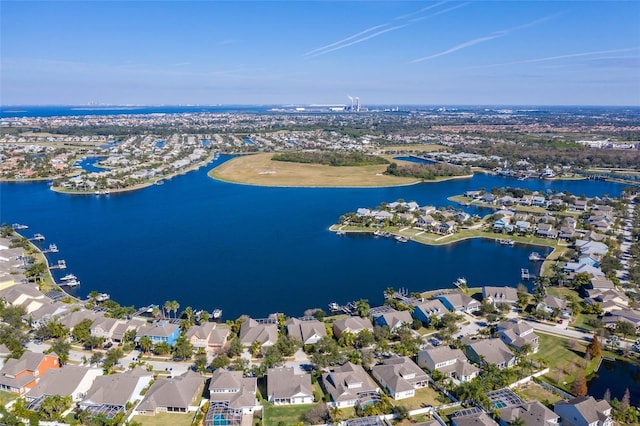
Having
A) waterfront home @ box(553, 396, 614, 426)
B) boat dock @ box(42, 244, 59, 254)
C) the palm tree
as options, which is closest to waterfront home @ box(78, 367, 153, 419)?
the palm tree

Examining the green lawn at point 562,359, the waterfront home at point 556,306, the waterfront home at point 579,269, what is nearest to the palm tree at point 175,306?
the green lawn at point 562,359

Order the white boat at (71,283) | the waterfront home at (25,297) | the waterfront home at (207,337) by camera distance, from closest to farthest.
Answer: the waterfront home at (207,337) < the waterfront home at (25,297) < the white boat at (71,283)

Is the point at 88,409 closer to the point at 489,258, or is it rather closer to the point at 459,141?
the point at 489,258

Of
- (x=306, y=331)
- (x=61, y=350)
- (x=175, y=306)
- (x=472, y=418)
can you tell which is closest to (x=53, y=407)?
(x=61, y=350)

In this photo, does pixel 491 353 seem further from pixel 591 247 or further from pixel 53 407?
pixel 591 247

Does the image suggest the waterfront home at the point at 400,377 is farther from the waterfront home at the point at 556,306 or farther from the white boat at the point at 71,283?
the white boat at the point at 71,283

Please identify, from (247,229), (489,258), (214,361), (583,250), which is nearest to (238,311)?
(214,361)

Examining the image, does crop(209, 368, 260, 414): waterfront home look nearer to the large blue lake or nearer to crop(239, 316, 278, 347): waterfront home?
crop(239, 316, 278, 347): waterfront home
